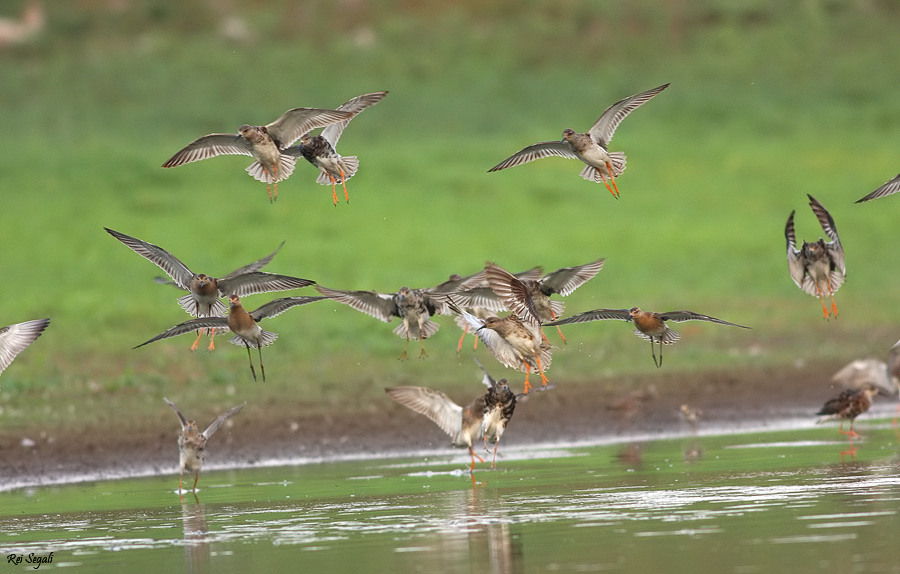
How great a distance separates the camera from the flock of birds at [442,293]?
1575 cm

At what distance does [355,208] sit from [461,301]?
16861 millimetres

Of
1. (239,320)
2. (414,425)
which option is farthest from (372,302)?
(414,425)

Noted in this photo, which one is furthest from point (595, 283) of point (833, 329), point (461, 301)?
point (461, 301)

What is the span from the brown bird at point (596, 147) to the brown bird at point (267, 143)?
6.39 feet

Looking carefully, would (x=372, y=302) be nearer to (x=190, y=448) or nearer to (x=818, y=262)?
(x=190, y=448)

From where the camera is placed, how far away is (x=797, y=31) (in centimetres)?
4594

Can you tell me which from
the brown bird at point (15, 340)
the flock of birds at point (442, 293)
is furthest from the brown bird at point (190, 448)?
the brown bird at point (15, 340)

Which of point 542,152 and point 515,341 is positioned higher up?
point 542,152

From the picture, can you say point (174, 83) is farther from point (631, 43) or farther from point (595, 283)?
point (595, 283)

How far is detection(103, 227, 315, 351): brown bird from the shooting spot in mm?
15820

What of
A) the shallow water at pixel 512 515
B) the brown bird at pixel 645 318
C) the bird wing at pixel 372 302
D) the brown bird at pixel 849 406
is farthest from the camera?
the brown bird at pixel 849 406

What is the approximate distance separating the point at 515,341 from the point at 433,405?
123 centimetres

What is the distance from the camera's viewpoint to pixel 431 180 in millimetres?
35938

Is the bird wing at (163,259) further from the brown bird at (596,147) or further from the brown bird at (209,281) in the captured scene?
the brown bird at (596,147)
